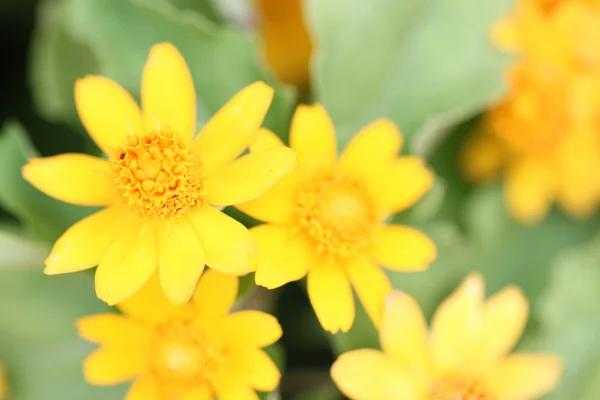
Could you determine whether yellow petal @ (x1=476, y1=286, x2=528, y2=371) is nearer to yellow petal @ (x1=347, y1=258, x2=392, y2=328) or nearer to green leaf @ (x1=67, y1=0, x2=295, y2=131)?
yellow petal @ (x1=347, y1=258, x2=392, y2=328)

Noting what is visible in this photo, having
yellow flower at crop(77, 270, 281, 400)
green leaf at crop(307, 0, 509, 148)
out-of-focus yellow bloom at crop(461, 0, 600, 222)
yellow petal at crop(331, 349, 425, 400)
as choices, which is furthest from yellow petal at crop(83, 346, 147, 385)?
out-of-focus yellow bloom at crop(461, 0, 600, 222)

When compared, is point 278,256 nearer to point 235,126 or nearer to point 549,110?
point 235,126

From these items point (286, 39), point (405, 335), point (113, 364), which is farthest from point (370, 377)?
point (286, 39)

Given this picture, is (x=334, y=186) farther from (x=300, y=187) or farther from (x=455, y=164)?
(x=455, y=164)

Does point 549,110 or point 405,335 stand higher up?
point 549,110

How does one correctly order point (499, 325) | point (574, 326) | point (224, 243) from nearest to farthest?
point (224, 243) < point (499, 325) < point (574, 326)

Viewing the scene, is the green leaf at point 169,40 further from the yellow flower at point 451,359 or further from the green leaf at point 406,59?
the yellow flower at point 451,359
